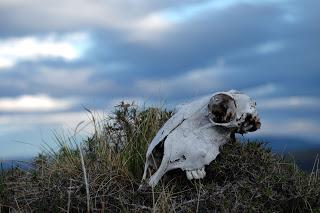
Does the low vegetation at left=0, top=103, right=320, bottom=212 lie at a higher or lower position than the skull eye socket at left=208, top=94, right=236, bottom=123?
lower

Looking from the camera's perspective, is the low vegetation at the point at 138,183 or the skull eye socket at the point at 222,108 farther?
the skull eye socket at the point at 222,108

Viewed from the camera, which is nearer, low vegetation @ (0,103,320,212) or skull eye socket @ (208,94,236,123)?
low vegetation @ (0,103,320,212)

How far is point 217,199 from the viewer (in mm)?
7172

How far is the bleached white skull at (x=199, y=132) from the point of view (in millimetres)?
7352

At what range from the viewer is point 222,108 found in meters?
7.88

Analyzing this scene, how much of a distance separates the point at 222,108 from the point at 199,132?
47 centimetres

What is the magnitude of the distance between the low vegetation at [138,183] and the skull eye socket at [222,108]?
452 millimetres

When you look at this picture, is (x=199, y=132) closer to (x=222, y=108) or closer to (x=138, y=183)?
(x=222, y=108)

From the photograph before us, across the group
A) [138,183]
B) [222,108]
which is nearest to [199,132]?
[222,108]

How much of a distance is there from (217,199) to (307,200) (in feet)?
3.89

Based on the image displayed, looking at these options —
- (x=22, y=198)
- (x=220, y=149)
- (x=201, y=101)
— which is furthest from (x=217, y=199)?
(x=22, y=198)

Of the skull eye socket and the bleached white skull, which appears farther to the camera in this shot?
the skull eye socket

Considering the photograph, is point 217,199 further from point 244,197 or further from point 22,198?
point 22,198

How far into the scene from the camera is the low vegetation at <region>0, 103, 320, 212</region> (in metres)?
7.16
